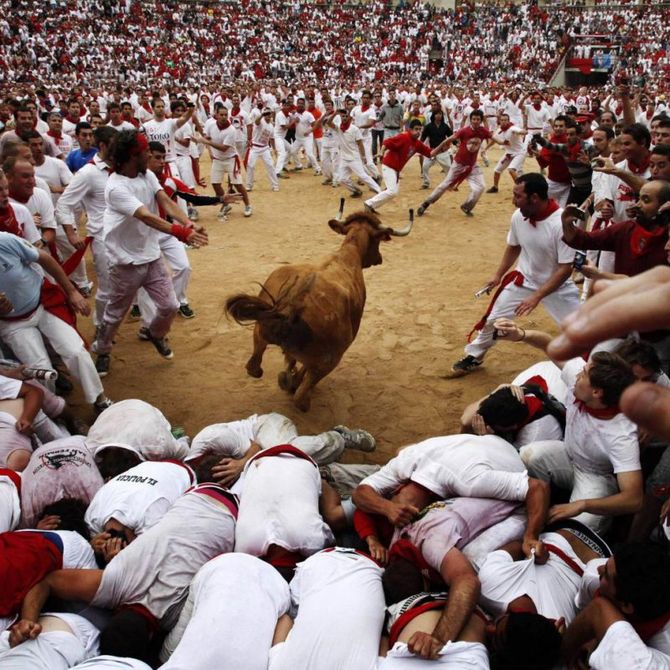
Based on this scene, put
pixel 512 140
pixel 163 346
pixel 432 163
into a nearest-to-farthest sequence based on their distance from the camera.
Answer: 1. pixel 163 346
2. pixel 512 140
3. pixel 432 163

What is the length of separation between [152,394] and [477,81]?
36461 mm

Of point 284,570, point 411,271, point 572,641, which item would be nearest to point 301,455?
point 284,570

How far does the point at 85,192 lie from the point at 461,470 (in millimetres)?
5407

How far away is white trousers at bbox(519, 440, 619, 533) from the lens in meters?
3.73

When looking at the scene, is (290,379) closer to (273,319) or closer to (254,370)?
(254,370)

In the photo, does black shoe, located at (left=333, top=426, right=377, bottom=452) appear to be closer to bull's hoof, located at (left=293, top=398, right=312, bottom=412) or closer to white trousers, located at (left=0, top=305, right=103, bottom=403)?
bull's hoof, located at (left=293, top=398, right=312, bottom=412)

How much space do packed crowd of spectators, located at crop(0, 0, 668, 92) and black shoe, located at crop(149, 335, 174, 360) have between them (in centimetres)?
2542

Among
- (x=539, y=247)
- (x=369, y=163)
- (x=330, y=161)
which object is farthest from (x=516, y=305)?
(x=369, y=163)

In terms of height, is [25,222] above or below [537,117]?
below

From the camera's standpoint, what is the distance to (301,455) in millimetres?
3812

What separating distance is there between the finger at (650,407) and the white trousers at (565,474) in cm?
274

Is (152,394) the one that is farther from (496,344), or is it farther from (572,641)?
(572,641)

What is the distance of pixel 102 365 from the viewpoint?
6492 mm

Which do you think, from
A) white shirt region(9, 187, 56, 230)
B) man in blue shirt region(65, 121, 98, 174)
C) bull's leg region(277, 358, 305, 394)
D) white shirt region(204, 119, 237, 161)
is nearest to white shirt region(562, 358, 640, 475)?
bull's leg region(277, 358, 305, 394)
